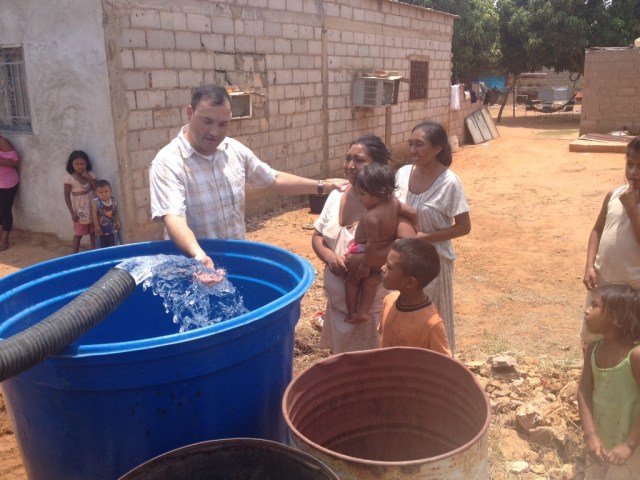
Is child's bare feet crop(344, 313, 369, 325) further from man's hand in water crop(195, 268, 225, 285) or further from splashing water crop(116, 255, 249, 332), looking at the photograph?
man's hand in water crop(195, 268, 225, 285)

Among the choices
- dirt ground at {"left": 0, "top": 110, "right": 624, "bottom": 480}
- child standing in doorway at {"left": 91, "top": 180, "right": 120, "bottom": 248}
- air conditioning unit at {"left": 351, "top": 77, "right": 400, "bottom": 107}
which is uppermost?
air conditioning unit at {"left": 351, "top": 77, "right": 400, "bottom": 107}

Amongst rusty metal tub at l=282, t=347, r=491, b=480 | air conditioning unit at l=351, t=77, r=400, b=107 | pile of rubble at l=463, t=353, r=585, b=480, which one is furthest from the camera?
air conditioning unit at l=351, t=77, r=400, b=107

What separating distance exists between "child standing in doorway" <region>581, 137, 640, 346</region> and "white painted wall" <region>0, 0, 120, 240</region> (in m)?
4.80

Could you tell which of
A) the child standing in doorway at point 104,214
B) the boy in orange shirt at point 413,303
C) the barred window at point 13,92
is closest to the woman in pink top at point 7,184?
the barred window at point 13,92

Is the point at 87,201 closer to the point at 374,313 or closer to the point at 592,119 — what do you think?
the point at 374,313

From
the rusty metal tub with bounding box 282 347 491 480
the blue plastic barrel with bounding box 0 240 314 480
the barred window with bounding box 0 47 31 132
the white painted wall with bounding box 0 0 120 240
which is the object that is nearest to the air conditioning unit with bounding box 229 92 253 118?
the white painted wall with bounding box 0 0 120 240

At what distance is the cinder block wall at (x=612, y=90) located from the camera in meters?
14.6

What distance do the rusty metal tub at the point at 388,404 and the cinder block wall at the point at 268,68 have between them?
4898mm

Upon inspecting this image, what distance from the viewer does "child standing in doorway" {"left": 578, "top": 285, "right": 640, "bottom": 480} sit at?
84.0 inches

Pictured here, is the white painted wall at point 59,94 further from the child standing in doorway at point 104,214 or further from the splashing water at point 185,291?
the splashing water at point 185,291

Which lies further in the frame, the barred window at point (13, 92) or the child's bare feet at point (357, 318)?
the barred window at point (13, 92)

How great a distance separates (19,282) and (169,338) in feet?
3.00

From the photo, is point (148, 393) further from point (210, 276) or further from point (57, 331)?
point (210, 276)

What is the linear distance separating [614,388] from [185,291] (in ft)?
5.57
